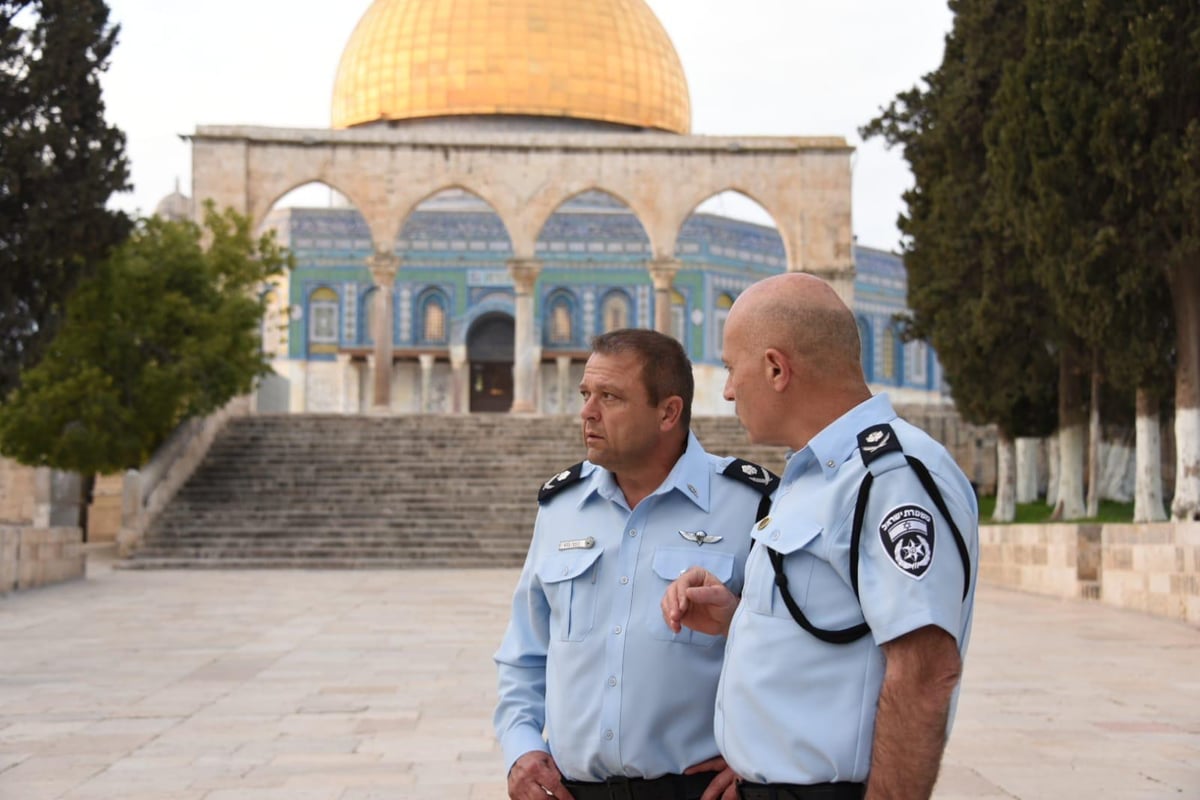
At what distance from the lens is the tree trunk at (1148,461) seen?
14.1m

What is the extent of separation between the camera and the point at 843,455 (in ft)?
6.82

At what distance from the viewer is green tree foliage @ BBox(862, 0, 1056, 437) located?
1579cm

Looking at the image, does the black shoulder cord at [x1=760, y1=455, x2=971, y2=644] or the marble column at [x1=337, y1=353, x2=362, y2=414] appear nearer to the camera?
the black shoulder cord at [x1=760, y1=455, x2=971, y2=644]

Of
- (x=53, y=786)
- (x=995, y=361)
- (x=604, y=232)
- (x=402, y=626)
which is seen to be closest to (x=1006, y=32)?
(x=995, y=361)

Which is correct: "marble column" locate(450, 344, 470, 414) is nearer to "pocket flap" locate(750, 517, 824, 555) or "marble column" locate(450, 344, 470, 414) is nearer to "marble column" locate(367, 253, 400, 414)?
"marble column" locate(367, 253, 400, 414)

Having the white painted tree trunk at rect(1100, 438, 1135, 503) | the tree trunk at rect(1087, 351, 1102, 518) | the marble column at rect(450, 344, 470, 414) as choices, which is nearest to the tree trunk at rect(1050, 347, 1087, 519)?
the tree trunk at rect(1087, 351, 1102, 518)

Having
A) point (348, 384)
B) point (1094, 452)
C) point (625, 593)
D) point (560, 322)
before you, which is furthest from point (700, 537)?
point (560, 322)

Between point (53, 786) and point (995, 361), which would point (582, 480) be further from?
point (995, 361)

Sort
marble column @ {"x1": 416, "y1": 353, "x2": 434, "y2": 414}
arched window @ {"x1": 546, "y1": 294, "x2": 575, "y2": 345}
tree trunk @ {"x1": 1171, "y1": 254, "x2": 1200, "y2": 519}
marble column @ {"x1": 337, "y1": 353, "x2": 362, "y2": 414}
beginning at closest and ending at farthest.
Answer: tree trunk @ {"x1": 1171, "y1": 254, "x2": 1200, "y2": 519} < marble column @ {"x1": 416, "y1": 353, "x2": 434, "y2": 414} < marble column @ {"x1": 337, "y1": 353, "x2": 362, "y2": 414} < arched window @ {"x1": 546, "y1": 294, "x2": 575, "y2": 345}

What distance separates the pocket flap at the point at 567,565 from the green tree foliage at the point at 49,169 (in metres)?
13.0

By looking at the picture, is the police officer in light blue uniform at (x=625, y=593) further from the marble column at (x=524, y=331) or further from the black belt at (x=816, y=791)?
the marble column at (x=524, y=331)

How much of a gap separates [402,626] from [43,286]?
23.6 ft

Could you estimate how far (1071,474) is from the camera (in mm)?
16812

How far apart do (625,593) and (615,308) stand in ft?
114
